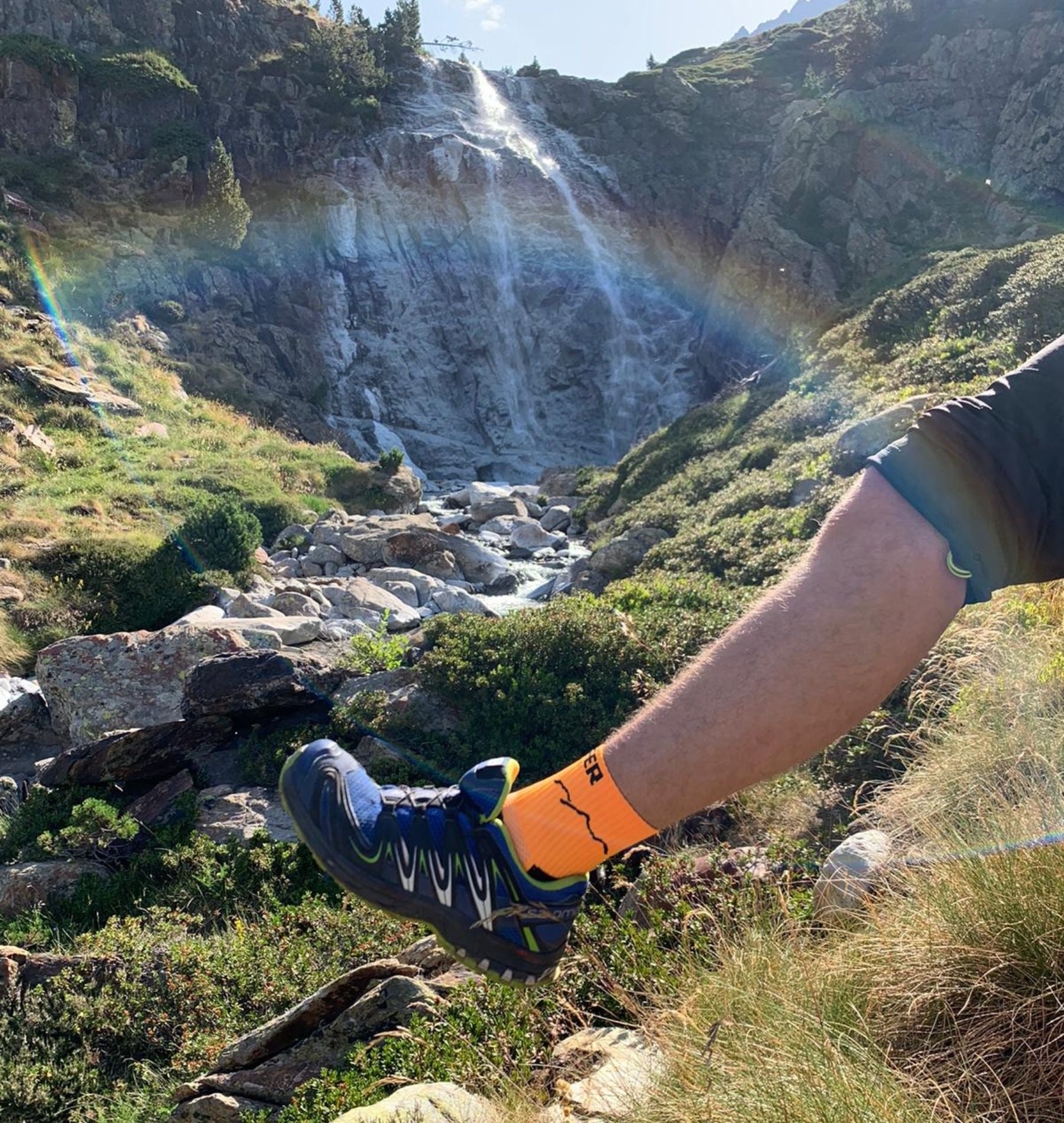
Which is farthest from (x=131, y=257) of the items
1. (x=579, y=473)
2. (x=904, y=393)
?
(x=904, y=393)

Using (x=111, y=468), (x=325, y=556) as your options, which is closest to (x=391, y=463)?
(x=111, y=468)

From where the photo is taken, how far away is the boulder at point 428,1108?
2.14 meters

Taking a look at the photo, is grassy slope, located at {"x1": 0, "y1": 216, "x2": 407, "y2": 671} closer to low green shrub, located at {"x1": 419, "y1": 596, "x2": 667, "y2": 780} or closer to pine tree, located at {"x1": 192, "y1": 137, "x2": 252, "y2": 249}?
low green shrub, located at {"x1": 419, "y1": 596, "x2": 667, "y2": 780}

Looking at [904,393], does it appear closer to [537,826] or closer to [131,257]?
[537,826]

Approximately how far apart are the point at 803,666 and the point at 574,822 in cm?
65

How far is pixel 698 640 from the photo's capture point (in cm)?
683

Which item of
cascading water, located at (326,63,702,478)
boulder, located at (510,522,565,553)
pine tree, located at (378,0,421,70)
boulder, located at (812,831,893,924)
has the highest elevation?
pine tree, located at (378,0,421,70)

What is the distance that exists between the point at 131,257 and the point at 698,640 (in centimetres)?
3290

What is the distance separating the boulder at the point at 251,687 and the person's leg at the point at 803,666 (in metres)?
6.13

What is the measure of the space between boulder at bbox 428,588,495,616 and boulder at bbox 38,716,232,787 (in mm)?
5982

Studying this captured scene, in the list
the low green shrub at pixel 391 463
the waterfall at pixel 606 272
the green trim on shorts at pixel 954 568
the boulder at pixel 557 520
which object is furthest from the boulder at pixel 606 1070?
the waterfall at pixel 606 272

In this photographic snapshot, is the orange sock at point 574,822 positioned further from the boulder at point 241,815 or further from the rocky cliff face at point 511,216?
the rocky cliff face at point 511,216

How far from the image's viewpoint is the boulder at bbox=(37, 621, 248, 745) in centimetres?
844

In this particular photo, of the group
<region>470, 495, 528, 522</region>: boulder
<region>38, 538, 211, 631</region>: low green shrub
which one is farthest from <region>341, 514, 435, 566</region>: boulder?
<region>470, 495, 528, 522</region>: boulder
